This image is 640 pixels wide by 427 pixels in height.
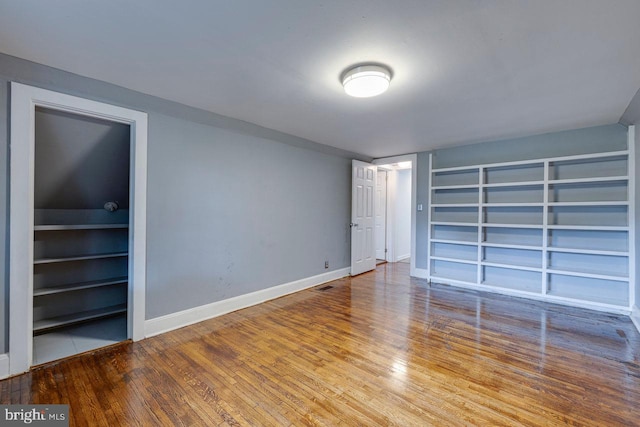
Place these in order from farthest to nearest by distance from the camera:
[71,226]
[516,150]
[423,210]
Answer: [423,210] → [516,150] → [71,226]

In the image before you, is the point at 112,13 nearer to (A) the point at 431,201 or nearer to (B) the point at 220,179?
(B) the point at 220,179

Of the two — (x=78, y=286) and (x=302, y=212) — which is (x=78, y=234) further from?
(x=302, y=212)

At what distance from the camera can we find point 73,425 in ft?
4.99

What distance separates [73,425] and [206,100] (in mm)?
2579

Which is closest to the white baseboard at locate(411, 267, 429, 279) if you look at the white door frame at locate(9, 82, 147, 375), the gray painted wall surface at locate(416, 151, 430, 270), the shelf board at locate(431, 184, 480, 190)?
the gray painted wall surface at locate(416, 151, 430, 270)

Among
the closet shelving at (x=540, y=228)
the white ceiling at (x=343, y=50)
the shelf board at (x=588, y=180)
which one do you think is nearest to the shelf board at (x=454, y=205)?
the closet shelving at (x=540, y=228)

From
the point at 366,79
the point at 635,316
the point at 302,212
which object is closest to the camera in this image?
the point at 366,79

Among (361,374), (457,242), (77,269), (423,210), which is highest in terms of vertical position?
(423,210)

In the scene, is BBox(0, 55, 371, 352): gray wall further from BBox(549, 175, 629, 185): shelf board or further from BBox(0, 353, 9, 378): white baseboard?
BBox(549, 175, 629, 185): shelf board

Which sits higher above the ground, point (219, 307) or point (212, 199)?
point (212, 199)

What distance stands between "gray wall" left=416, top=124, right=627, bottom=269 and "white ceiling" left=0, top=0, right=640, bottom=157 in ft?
1.95

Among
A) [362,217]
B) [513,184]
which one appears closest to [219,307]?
[362,217]

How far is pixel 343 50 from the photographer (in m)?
1.84

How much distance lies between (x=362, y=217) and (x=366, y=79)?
3.36m
